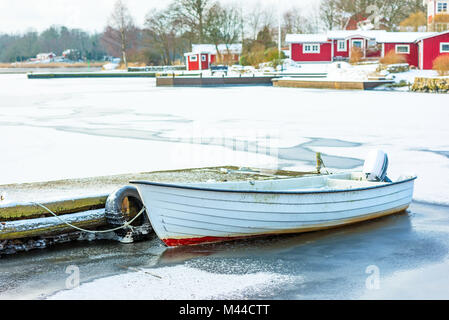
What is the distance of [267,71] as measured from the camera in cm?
4919

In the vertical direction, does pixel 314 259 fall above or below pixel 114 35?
below

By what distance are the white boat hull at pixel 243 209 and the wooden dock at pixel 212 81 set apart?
117 feet

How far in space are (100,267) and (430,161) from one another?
26.2ft

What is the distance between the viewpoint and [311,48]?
56.8m

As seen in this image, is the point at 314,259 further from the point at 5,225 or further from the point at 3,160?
the point at 3,160

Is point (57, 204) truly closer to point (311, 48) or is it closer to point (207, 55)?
point (311, 48)

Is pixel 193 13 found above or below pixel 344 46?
above

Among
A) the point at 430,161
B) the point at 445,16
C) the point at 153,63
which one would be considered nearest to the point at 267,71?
the point at 445,16

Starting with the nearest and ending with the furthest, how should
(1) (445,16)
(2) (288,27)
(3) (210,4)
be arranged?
(1) (445,16)
(3) (210,4)
(2) (288,27)

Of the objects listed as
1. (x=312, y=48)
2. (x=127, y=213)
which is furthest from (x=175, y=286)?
(x=312, y=48)

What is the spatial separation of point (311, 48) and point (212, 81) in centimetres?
1594

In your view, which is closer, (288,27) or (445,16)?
(445,16)

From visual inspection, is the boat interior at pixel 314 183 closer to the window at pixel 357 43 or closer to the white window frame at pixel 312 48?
the window at pixel 357 43

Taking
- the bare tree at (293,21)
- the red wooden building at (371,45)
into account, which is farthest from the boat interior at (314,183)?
the bare tree at (293,21)
